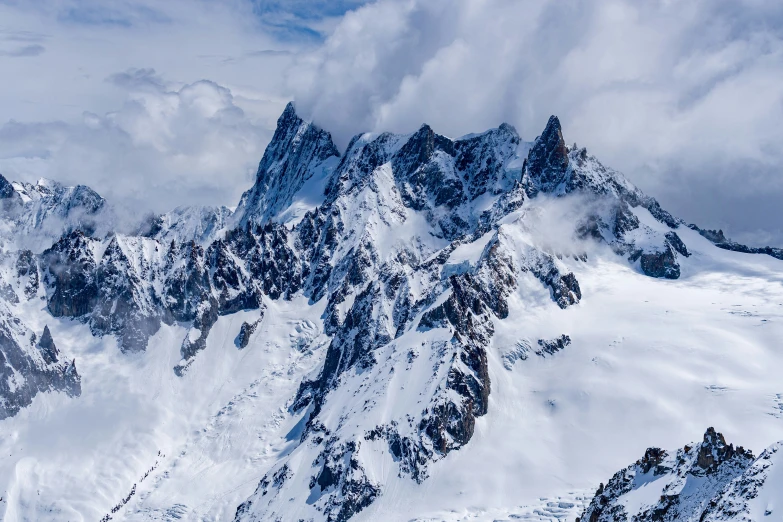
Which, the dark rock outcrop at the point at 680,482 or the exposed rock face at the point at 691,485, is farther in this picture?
the dark rock outcrop at the point at 680,482

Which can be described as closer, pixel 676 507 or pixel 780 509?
→ pixel 780 509

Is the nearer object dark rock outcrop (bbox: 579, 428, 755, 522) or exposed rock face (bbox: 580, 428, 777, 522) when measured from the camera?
exposed rock face (bbox: 580, 428, 777, 522)

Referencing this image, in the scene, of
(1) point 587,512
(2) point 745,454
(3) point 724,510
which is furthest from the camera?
(1) point 587,512

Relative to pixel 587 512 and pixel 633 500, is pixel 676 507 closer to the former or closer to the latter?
pixel 633 500

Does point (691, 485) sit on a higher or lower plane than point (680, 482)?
higher

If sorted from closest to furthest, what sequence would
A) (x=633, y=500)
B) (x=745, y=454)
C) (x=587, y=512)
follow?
1. (x=745, y=454)
2. (x=633, y=500)
3. (x=587, y=512)

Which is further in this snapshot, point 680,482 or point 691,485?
point 680,482

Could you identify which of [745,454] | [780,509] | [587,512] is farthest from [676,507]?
[587,512]

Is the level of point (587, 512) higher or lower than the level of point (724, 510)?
lower
